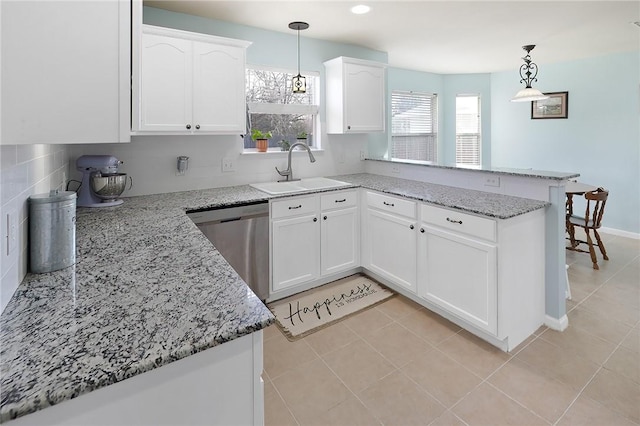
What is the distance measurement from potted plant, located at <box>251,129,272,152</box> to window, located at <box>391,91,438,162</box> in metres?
2.53

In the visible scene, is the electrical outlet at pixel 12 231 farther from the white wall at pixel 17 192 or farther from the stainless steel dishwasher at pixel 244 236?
the stainless steel dishwasher at pixel 244 236

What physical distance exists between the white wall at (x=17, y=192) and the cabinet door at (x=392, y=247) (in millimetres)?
2290

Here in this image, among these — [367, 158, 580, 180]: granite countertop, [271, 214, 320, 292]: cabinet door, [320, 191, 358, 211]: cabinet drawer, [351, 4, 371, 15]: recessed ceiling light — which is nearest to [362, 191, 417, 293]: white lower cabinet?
[320, 191, 358, 211]: cabinet drawer

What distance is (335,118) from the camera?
143 inches

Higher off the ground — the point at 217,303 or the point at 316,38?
the point at 316,38

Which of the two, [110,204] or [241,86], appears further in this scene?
[241,86]

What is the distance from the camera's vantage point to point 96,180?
2.31 meters

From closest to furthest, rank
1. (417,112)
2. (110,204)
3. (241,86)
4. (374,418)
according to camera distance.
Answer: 1. (374,418)
2. (110,204)
3. (241,86)
4. (417,112)

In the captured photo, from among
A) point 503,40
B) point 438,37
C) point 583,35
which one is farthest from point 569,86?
point 438,37

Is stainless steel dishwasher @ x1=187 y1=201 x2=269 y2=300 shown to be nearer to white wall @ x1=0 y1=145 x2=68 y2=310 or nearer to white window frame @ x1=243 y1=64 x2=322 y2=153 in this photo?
white window frame @ x1=243 y1=64 x2=322 y2=153

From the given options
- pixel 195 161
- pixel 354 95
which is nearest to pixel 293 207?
pixel 195 161

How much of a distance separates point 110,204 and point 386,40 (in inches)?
123

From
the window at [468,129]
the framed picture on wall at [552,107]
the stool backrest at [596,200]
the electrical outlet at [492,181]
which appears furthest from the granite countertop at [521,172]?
the window at [468,129]

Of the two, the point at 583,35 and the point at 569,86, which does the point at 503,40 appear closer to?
the point at 583,35
